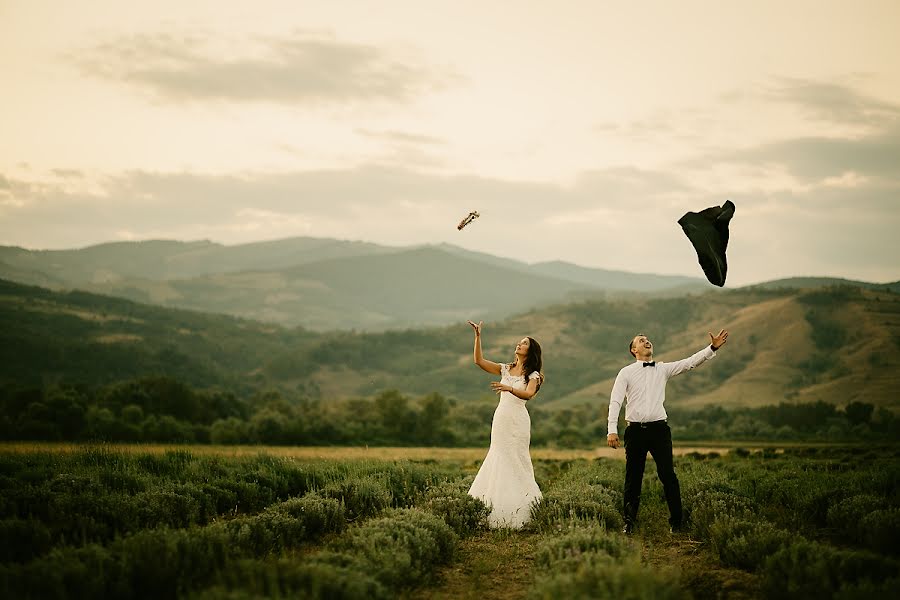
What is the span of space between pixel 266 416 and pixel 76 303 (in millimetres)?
119766

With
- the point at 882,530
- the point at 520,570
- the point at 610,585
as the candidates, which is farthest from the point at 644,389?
the point at 610,585

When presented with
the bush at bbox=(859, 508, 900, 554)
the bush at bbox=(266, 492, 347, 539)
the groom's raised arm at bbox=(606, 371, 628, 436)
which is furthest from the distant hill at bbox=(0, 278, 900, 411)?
the bush at bbox=(859, 508, 900, 554)

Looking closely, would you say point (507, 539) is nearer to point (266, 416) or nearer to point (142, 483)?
point (142, 483)

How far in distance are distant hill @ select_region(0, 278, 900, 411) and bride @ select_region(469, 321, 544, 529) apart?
9228 centimetres

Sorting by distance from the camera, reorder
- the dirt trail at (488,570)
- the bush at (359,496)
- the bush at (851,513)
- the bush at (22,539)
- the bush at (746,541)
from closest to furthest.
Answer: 1. the dirt trail at (488,570)
2. the bush at (22,539)
3. the bush at (746,541)
4. the bush at (851,513)
5. the bush at (359,496)

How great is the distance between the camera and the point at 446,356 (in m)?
186

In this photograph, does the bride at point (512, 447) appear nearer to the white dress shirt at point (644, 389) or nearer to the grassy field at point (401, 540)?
the grassy field at point (401, 540)

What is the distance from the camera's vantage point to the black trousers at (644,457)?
969 cm

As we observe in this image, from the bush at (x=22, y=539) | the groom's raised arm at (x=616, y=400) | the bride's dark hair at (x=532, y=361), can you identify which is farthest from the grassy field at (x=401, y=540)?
the bride's dark hair at (x=532, y=361)

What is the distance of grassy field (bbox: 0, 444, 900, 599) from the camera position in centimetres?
639

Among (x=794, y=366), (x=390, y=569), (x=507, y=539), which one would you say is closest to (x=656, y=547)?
(x=507, y=539)

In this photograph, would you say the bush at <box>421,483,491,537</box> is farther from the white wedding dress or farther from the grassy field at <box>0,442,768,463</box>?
the grassy field at <box>0,442,768,463</box>

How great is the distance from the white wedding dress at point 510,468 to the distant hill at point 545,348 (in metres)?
92.3

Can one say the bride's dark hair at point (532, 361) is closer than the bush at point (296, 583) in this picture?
No
